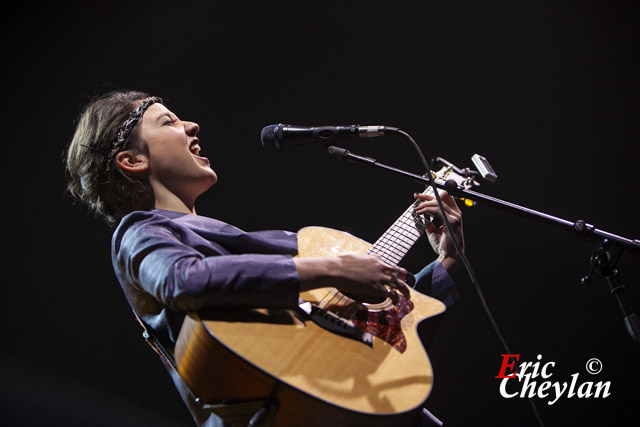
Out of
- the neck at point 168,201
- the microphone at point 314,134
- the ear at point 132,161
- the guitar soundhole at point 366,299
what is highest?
the microphone at point 314,134

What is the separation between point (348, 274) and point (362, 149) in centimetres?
192

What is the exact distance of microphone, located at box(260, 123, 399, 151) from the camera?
171 centimetres

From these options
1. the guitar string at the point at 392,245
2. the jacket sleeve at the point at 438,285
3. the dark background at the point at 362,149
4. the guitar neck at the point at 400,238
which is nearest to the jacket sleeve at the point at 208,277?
the guitar string at the point at 392,245

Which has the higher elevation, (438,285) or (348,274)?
(348,274)

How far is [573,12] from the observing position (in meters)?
3.06

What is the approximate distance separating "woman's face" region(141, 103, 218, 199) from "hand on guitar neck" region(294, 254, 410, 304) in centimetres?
83

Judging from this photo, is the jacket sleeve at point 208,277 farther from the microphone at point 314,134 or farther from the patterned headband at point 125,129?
the patterned headband at point 125,129

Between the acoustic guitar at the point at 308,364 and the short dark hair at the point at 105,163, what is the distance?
917 mm

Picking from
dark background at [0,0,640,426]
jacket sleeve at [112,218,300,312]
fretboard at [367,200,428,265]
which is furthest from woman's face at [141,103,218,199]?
dark background at [0,0,640,426]

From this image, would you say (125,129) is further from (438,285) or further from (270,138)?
(438,285)

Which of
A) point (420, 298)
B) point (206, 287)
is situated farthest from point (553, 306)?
point (206, 287)

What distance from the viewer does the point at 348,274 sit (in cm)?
133

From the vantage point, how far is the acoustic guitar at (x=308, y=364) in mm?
1081

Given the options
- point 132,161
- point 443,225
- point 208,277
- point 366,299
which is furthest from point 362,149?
point 208,277
